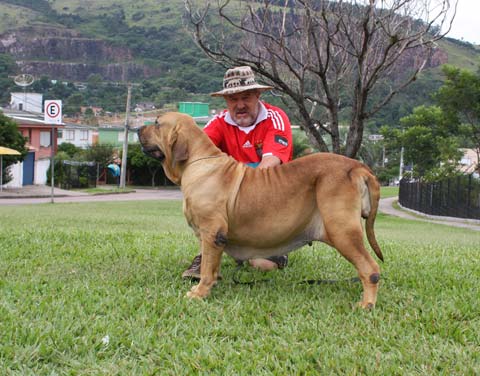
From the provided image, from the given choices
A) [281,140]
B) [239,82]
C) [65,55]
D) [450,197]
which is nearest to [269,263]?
[281,140]

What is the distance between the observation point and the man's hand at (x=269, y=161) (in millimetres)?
4905

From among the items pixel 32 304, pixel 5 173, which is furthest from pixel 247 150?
pixel 5 173

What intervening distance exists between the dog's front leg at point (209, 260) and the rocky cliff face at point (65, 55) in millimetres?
108484

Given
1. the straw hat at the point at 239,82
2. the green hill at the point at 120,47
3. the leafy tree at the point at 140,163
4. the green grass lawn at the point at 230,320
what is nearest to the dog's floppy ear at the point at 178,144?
the straw hat at the point at 239,82

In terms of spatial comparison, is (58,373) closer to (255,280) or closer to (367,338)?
(367,338)

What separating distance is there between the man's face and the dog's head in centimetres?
85

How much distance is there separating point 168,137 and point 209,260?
102cm

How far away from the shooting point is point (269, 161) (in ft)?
16.3

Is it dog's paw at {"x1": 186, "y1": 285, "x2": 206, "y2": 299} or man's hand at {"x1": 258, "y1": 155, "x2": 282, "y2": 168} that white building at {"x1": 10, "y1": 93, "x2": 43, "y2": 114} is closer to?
man's hand at {"x1": 258, "y1": 155, "x2": 282, "y2": 168}

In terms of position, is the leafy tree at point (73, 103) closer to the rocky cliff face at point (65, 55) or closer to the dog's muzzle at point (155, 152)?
the rocky cliff face at point (65, 55)

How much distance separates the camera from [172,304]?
157 inches

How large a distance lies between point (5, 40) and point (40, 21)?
1630cm

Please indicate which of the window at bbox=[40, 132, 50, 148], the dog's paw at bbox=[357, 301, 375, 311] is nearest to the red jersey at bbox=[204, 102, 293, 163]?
the dog's paw at bbox=[357, 301, 375, 311]

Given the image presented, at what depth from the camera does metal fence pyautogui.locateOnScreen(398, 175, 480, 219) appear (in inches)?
880
